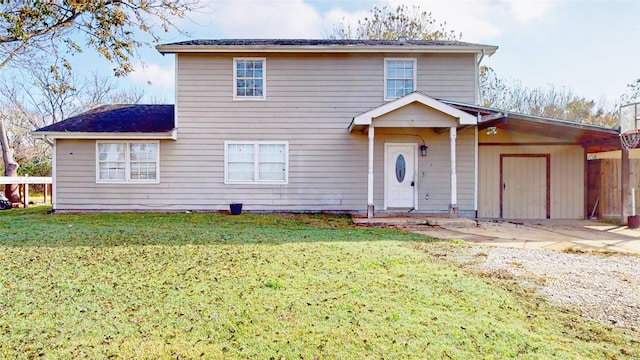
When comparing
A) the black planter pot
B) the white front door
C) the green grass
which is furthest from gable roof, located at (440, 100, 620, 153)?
the black planter pot

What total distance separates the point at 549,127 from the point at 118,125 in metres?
11.6

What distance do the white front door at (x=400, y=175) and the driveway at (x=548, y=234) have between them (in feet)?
6.39

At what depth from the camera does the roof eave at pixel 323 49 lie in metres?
9.74

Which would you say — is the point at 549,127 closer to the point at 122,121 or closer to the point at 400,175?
the point at 400,175

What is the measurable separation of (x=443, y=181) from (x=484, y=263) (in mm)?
5505

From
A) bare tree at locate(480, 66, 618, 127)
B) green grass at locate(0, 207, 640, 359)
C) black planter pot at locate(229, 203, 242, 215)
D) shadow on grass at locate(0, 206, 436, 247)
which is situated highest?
bare tree at locate(480, 66, 618, 127)

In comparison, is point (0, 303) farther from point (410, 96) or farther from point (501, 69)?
point (501, 69)

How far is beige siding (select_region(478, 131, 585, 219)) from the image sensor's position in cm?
1006

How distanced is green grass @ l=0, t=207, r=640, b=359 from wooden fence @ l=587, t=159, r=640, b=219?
7.38 m

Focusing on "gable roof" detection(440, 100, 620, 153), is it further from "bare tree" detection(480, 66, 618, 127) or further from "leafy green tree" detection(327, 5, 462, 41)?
"bare tree" detection(480, 66, 618, 127)

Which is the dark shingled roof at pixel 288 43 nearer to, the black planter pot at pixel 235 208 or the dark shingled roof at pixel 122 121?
the dark shingled roof at pixel 122 121

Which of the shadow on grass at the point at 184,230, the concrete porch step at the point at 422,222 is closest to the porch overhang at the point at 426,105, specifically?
the concrete porch step at the point at 422,222

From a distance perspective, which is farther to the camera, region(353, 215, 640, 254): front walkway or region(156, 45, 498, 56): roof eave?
region(156, 45, 498, 56): roof eave

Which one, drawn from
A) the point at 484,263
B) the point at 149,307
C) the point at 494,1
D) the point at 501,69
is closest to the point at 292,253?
the point at 149,307
